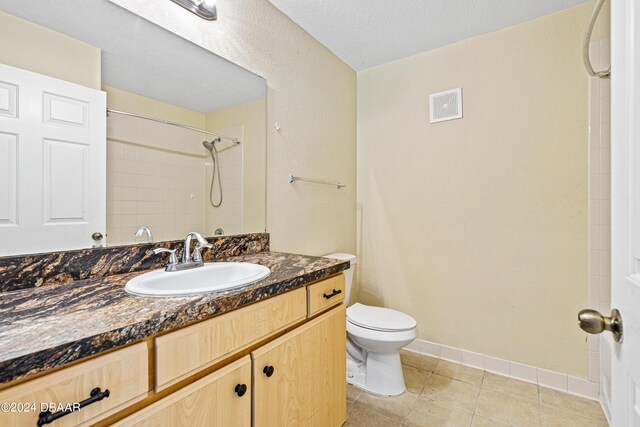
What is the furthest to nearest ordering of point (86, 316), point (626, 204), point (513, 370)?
point (513, 370), point (86, 316), point (626, 204)

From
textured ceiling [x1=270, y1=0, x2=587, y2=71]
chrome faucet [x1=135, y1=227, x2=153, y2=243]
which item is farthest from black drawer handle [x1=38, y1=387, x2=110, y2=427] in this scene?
textured ceiling [x1=270, y1=0, x2=587, y2=71]

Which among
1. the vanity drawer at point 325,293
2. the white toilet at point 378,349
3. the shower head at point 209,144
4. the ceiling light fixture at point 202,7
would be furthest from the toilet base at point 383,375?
the ceiling light fixture at point 202,7

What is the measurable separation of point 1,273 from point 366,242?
82.8 inches

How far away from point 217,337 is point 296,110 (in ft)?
4.90

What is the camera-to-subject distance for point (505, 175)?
1918 mm

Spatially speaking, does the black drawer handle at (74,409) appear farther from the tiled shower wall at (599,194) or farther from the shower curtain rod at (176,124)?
the tiled shower wall at (599,194)

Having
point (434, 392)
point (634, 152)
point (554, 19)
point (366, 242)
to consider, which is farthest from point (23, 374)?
point (554, 19)

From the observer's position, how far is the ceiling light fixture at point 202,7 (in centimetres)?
131

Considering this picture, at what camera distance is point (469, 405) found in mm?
1641

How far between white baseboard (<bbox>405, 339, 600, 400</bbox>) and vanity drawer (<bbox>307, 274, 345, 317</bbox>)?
124cm

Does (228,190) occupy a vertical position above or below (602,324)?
above

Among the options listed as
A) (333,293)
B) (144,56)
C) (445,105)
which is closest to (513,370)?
(333,293)

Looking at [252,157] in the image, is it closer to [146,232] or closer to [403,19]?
[146,232]

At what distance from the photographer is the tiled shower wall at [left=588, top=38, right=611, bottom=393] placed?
1.63 meters
